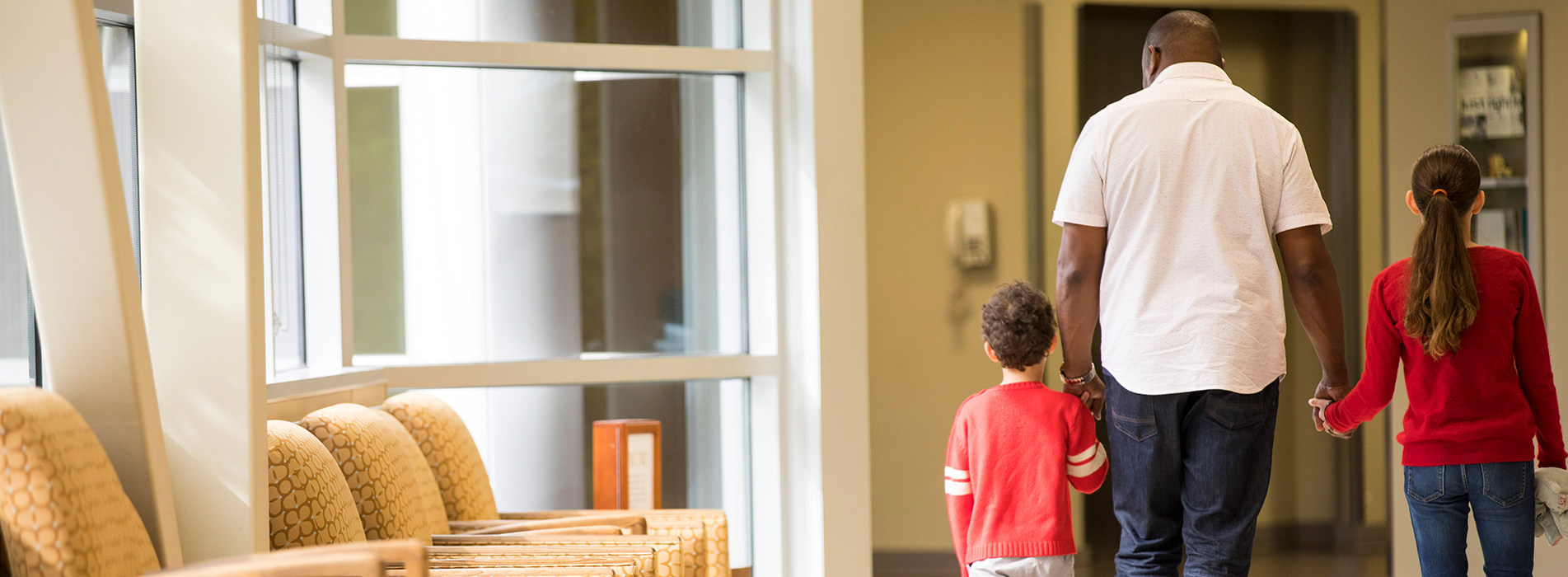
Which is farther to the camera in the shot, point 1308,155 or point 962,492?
point 1308,155

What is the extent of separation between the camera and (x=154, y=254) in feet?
7.10

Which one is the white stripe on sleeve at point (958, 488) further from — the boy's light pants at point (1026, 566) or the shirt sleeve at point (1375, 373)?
the shirt sleeve at point (1375, 373)

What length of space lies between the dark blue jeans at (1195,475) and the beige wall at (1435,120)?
2.75m

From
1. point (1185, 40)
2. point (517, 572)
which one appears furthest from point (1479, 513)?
point (517, 572)

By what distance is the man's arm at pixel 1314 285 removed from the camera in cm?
221

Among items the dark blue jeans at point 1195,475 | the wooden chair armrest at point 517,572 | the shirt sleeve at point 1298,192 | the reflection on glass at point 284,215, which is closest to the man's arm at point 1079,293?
the dark blue jeans at point 1195,475

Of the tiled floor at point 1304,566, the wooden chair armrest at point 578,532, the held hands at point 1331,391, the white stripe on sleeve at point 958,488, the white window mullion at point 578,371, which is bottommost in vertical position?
the tiled floor at point 1304,566

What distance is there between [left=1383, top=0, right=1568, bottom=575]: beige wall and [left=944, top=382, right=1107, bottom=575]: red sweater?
294cm

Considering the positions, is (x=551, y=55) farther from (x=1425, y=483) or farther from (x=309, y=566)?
(x=1425, y=483)

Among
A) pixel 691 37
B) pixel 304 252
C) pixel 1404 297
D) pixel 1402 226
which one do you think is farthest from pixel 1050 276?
pixel 304 252

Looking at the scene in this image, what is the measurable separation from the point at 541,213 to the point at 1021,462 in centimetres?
201

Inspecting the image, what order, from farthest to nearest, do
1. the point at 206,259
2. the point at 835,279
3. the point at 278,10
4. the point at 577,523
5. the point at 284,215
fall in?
1. the point at 835,279
2. the point at 284,215
3. the point at 278,10
4. the point at 577,523
5. the point at 206,259

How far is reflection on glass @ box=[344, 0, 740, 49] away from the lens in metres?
3.44

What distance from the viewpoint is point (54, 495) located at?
5.34 feet
